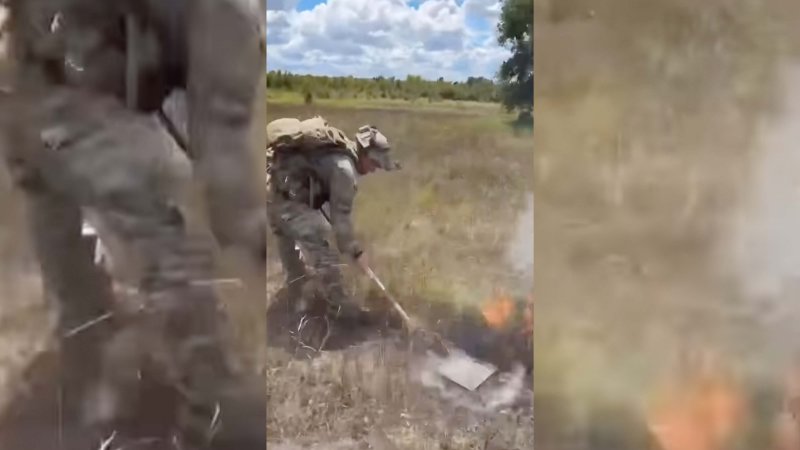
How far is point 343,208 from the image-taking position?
1.50 m

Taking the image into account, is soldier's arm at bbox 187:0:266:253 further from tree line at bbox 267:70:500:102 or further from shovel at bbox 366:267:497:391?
shovel at bbox 366:267:497:391

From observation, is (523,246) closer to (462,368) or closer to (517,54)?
(462,368)

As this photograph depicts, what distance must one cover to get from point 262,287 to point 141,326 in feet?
0.76

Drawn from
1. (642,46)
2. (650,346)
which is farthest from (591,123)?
(650,346)

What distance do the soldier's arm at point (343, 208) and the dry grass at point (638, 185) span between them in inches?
13.7

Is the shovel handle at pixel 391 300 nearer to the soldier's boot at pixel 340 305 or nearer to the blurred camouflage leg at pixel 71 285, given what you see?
the soldier's boot at pixel 340 305

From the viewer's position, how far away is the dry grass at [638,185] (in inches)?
55.9

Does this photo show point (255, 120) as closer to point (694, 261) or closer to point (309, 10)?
point (309, 10)

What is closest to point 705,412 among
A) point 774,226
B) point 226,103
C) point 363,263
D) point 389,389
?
point 774,226

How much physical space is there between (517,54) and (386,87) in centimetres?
25

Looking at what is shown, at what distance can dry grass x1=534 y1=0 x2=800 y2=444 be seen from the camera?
4.66 ft

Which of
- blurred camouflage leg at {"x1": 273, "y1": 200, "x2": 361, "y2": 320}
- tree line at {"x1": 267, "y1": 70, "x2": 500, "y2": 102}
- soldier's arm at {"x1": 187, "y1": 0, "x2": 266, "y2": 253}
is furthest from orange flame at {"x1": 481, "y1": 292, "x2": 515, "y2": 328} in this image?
soldier's arm at {"x1": 187, "y1": 0, "x2": 266, "y2": 253}

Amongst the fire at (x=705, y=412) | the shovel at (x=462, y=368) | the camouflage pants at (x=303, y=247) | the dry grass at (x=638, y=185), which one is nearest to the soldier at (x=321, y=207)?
the camouflage pants at (x=303, y=247)

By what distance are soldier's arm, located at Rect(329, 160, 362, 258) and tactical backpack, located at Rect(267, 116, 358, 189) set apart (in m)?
0.04
